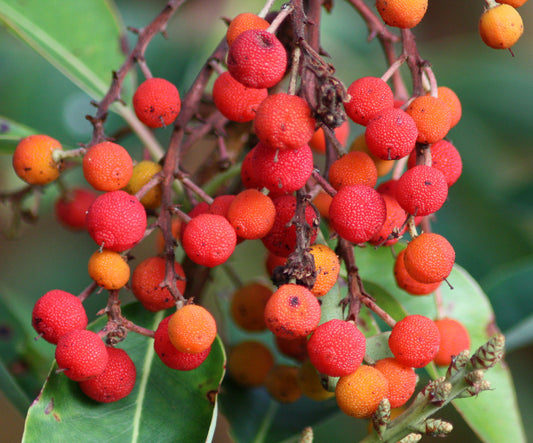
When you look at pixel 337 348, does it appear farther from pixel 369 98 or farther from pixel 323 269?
pixel 369 98

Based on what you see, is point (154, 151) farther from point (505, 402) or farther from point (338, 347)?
point (505, 402)

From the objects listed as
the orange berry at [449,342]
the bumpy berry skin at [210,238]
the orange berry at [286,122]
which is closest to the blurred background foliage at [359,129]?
the orange berry at [449,342]

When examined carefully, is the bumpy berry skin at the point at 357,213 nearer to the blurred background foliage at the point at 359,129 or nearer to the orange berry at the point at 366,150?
the orange berry at the point at 366,150

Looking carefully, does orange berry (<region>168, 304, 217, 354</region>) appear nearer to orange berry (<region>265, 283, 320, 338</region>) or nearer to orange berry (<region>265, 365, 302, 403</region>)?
orange berry (<region>265, 283, 320, 338</region>)

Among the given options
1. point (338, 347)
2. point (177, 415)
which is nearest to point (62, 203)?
point (177, 415)

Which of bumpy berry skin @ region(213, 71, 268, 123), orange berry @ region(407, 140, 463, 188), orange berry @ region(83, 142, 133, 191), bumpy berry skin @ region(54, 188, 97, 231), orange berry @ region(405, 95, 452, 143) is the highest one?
orange berry @ region(405, 95, 452, 143)

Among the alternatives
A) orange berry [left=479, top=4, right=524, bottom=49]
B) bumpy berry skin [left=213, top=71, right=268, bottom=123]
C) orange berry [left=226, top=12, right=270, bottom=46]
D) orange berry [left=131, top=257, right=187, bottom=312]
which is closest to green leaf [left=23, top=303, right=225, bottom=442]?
orange berry [left=131, top=257, right=187, bottom=312]

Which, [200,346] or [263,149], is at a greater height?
[263,149]
